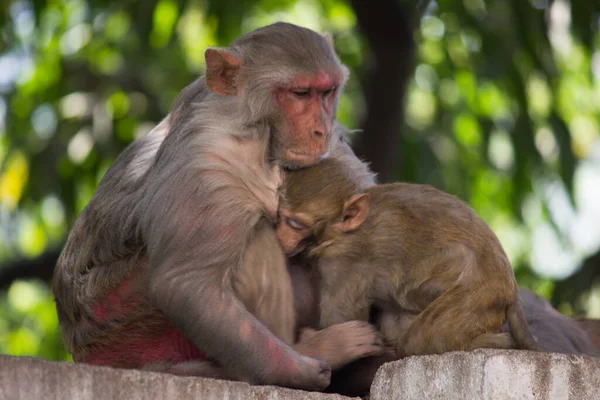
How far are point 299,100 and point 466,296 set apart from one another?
96cm

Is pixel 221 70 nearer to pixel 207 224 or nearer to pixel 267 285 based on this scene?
pixel 207 224

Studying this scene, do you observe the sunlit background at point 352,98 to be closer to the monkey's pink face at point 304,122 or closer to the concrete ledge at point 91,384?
the monkey's pink face at point 304,122

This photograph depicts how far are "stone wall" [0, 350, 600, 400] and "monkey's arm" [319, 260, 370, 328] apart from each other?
833mm

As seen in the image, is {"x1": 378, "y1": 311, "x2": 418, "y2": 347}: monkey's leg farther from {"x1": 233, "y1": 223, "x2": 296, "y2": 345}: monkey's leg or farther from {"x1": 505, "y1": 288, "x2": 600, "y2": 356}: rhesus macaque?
{"x1": 505, "y1": 288, "x2": 600, "y2": 356}: rhesus macaque

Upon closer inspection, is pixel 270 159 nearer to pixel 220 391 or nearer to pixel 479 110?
pixel 220 391

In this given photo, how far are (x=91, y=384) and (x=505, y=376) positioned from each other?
116 centimetres

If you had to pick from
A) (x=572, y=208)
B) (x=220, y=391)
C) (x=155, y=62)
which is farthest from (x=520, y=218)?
(x=220, y=391)

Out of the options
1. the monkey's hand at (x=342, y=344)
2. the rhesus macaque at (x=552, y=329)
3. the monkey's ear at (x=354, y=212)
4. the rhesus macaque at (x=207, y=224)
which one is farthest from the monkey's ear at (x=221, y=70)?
the rhesus macaque at (x=552, y=329)

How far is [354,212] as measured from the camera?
15.0 feet

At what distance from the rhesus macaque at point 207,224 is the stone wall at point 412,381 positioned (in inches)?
20.7

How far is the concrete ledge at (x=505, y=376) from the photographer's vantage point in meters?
3.42

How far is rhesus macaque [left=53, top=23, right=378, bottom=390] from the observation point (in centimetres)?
406

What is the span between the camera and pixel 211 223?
13.5 feet

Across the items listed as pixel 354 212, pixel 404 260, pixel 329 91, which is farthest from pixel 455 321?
pixel 329 91
